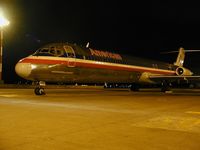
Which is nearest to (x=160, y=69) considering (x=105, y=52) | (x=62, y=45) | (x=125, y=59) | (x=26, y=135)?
(x=125, y=59)

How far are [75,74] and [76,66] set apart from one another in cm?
52

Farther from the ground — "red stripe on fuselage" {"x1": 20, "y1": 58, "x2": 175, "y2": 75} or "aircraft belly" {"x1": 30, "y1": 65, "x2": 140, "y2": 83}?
"red stripe on fuselage" {"x1": 20, "y1": 58, "x2": 175, "y2": 75}

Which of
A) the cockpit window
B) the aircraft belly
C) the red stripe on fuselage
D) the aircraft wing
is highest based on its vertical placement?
the cockpit window

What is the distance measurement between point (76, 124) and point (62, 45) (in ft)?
41.0

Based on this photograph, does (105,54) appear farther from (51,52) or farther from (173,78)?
(173,78)

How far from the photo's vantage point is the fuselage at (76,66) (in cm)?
1766

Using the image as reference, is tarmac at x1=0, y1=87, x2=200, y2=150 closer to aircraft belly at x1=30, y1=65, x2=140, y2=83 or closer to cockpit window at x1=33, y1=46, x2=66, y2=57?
aircraft belly at x1=30, y1=65, x2=140, y2=83

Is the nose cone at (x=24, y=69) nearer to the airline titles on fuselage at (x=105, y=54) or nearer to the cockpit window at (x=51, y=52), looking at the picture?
the cockpit window at (x=51, y=52)

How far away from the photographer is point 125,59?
1019 inches

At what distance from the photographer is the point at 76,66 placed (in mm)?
19672

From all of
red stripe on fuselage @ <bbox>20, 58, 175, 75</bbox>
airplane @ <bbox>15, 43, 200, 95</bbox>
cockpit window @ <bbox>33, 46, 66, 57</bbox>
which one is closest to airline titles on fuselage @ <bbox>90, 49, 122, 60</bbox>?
airplane @ <bbox>15, 43, 200, 95</bbox>

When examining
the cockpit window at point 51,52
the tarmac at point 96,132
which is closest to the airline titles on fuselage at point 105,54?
the cockpit window at point 51,52

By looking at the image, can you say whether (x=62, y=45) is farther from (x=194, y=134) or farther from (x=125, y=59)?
(x=194, y=134)

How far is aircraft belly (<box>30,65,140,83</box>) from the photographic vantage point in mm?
17839
